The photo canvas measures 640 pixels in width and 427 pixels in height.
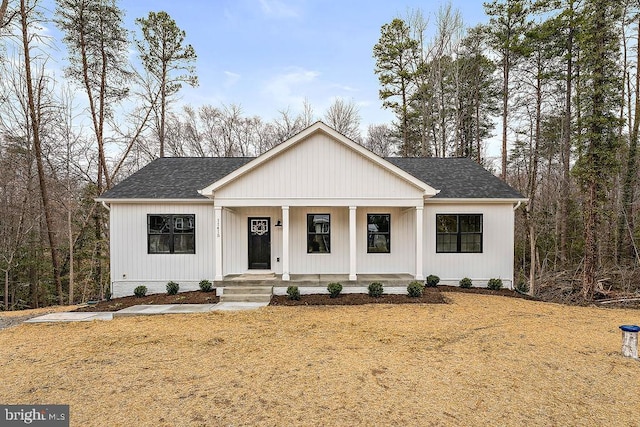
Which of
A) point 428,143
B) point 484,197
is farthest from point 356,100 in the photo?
point 484,197

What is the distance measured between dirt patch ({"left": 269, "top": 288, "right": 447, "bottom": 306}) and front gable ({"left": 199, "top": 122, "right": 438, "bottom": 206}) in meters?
2.90

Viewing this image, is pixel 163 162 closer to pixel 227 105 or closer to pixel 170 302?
pixel 170 302

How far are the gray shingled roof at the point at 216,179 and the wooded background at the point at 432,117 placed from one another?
2.80 meters

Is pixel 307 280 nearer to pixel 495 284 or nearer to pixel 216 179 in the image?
pixel 216 179

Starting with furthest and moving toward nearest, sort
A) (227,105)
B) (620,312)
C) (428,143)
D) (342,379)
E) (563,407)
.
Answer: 1. (227,105)
2. (428,143)
3. (620,312)
4. (342,379)
5. (563,407)

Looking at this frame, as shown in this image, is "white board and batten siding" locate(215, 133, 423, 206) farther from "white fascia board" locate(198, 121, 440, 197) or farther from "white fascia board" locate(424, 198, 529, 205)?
"white fascia board" locate(424, 198, 529, 205)

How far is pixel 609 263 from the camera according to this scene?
13.6 metres

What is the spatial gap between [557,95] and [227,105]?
72.4ft

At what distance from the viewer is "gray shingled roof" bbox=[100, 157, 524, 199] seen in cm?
1079

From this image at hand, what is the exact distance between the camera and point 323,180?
9.89m

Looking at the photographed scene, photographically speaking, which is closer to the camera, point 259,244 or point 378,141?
point 259,244

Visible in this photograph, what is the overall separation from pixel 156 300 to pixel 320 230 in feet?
18.9

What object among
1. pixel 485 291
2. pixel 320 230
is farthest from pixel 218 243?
pixel 485 291

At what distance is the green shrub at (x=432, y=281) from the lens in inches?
419
